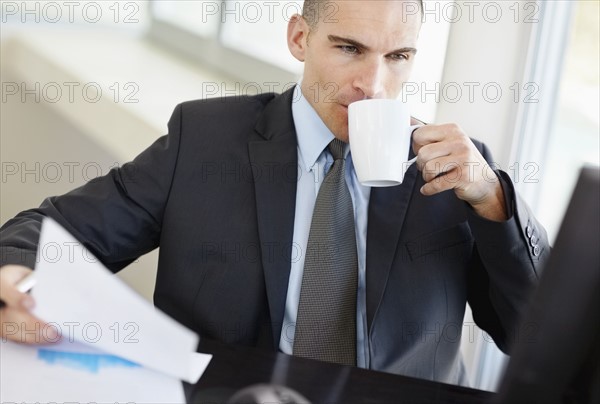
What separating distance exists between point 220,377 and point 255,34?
1997mm

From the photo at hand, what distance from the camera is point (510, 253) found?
1213 mm

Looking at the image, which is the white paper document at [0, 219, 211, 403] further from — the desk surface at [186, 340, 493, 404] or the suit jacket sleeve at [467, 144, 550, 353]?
the suit jacket sleeve at [467, 144, 550, 353]

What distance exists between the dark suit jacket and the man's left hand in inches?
2.1

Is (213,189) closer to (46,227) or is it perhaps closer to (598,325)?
(46,227)

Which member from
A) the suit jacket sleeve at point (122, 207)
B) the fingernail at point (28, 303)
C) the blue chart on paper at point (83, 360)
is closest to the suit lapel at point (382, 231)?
the suit jacket sleeve at point (122, 207)

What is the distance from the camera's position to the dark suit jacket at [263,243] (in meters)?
1.29

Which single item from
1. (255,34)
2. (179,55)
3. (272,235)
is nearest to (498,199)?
(272,235)

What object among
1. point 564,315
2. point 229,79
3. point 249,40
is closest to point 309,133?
point 564,315

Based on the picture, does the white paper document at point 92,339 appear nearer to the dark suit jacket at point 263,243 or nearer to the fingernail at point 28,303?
the fingernail at point 28,303

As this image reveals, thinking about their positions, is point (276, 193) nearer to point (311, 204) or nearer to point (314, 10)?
point (311, 204)

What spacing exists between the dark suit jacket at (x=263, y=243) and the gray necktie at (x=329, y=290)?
36mm

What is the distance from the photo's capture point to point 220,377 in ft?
2.98

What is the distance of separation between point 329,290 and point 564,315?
631 millimetres

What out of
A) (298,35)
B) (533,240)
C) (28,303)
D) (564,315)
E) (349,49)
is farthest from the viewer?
(298,35)
